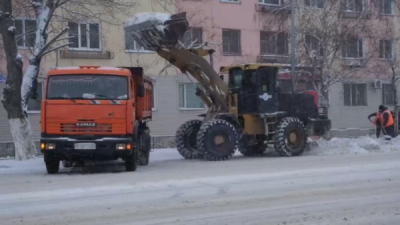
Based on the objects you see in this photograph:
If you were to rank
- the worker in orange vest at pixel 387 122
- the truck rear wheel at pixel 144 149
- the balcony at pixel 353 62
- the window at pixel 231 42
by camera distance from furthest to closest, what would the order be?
the window at pixel 231 42
the balcony at pixel 353 62
the worker in orange vest at pixel 387 122
the truck rear wheel at pixel 144 149

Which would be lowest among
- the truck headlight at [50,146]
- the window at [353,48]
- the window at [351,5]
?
the truck headlight at [50,146]

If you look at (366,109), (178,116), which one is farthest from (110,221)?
(366,109)

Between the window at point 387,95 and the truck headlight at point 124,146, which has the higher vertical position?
the window at point 387,95

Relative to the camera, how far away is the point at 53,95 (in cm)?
1697

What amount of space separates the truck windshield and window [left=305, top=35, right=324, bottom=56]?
47.0ft

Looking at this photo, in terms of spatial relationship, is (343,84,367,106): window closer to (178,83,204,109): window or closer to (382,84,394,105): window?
(382,84,394,105): window

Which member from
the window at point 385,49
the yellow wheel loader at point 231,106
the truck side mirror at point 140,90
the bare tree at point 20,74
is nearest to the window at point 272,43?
the window at point 385,49

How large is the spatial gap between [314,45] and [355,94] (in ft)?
29.9

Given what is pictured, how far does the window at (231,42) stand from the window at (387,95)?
10.00 m

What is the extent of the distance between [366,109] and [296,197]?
1101 inches

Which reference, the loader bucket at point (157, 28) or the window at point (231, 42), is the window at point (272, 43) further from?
the loader bucket at point (157, 28)

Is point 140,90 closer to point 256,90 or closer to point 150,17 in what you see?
point 150,17

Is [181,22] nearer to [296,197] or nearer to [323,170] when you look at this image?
[323,170]

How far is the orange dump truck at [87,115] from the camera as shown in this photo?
16750mm
